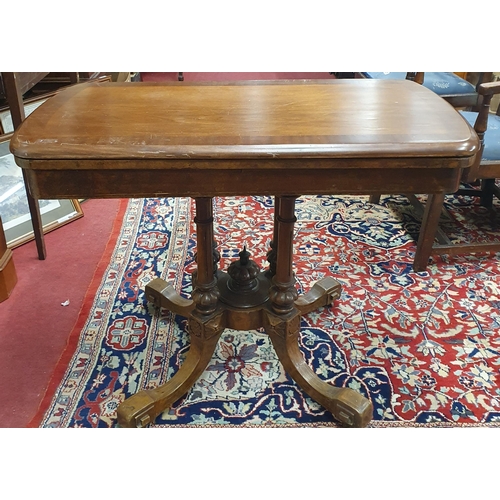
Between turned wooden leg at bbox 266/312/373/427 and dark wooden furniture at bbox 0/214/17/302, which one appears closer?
turned wooden leg at bbox 266/312/373/427

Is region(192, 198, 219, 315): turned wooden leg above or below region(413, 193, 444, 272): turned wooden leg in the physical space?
above

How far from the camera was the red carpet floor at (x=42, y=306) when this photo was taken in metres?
1.55

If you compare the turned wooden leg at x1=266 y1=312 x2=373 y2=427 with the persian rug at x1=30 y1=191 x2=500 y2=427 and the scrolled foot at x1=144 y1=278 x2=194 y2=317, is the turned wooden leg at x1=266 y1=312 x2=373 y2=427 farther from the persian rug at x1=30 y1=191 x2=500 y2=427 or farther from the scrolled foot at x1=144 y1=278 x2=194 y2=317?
the scrolled foot at x1=144 y1=278 x2=194 y2=317

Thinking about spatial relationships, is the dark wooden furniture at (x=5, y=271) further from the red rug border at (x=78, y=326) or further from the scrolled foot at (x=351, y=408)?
the scrolled foot at (x=351, y=408)

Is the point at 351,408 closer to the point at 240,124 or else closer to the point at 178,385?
the point at 178,385

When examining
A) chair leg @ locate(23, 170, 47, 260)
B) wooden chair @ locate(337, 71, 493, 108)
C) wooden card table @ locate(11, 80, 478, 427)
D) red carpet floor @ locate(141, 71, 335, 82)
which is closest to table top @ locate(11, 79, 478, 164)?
wooden card table @ locate(11, 80, 478, 427)

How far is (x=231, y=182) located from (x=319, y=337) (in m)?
0.88

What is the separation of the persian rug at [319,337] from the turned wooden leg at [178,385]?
0.06 m

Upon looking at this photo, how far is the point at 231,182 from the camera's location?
3.48ft

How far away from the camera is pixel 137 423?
1.40 meters

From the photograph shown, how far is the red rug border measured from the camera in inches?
58.9

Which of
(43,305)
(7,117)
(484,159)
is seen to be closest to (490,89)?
(484,159)

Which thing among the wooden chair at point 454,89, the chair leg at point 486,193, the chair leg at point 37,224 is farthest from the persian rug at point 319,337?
the wooden chair at point 454,89

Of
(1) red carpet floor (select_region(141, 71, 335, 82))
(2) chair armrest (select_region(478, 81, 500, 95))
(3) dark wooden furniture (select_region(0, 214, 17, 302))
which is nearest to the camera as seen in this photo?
(2) chair armrest (select_region(478, 81, 500, 95))
